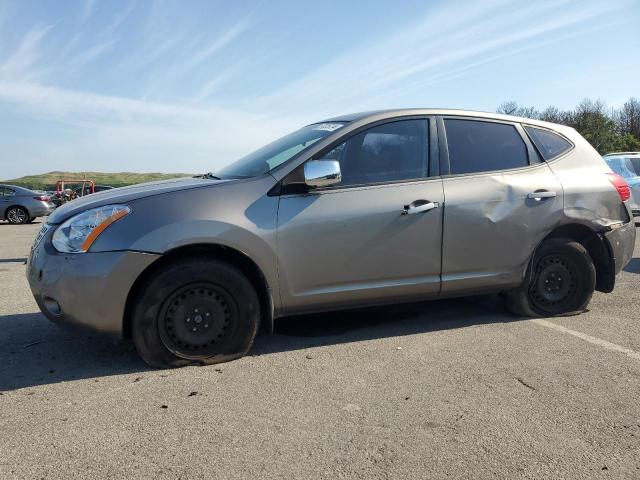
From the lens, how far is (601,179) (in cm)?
481

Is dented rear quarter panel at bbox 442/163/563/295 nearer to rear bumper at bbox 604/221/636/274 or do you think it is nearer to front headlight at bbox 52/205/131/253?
rear bumper at bbox 604/221/636/274

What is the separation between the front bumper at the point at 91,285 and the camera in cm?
337

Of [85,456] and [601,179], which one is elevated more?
[601,179]

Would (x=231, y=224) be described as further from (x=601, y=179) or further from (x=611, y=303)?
(x=611, y=303)

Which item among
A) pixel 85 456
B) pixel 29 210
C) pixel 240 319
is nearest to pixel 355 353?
pixel 240 319

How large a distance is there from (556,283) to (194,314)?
3183 mm

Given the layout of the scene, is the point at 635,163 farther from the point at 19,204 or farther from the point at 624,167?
the point at 19,204

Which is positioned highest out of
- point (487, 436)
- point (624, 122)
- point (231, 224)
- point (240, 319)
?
point (624, 122)

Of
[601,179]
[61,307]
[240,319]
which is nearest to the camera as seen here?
[61,307]

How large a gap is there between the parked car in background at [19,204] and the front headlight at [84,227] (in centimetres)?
1820

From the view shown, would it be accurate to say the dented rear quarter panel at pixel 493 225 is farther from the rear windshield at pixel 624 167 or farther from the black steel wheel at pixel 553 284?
the rear windshield at pixel 624 167

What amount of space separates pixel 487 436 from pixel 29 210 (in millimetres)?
20508

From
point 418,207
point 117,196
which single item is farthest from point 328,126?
point 117,196

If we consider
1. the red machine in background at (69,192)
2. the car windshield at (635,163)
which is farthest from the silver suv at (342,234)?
the red machine in background at (69,192)
